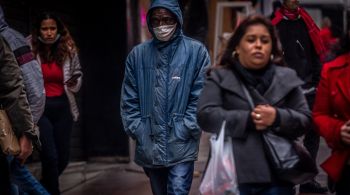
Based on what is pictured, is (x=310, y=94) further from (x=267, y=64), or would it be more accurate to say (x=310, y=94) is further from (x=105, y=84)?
(x=105, y=84)

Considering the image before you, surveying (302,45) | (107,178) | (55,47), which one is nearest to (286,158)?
(302,45)

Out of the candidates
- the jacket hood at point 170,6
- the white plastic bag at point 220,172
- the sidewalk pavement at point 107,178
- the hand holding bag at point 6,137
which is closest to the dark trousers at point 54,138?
the sidewalk pavement at point 107,178

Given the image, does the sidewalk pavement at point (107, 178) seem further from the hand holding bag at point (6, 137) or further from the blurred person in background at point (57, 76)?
the hand holding bag at point (6, 137)

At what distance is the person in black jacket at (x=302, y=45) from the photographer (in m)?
7.43

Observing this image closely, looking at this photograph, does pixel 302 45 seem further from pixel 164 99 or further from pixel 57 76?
pixel 57 76

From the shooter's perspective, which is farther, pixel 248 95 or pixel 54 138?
pixel 54 138

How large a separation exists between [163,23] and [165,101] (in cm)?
60

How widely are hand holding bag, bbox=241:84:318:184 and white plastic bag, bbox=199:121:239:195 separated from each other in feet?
0.73

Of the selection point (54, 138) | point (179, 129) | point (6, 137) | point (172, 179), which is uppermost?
point (6, 137)

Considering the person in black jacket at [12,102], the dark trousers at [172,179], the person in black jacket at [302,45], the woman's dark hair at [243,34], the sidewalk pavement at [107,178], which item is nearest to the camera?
the woman's dark hair at [243,34]

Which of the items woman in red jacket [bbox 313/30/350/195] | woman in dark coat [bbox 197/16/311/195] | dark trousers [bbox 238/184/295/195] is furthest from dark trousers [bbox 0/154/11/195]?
woman in red jacket [bbox 313/30/350/195]

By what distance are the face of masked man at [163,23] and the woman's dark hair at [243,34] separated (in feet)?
4.32

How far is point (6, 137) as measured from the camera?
5.27 m

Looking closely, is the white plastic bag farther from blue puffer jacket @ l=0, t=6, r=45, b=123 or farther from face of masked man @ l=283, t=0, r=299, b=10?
face of masked man @ l=283, t=0, r=299, b=10
